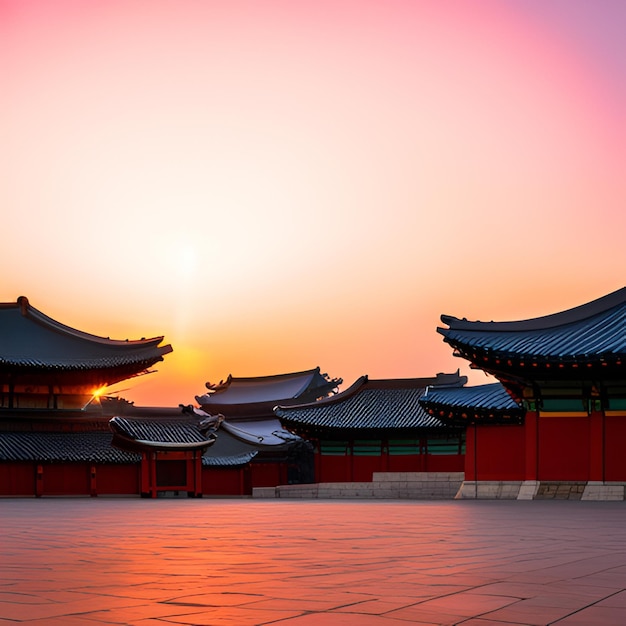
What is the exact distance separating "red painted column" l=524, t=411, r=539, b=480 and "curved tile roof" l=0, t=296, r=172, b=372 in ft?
83.9

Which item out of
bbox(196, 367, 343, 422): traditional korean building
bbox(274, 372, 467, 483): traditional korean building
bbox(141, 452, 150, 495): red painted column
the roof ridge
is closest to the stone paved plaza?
the roof ridge

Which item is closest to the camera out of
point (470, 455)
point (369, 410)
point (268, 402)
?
point (470, 455)

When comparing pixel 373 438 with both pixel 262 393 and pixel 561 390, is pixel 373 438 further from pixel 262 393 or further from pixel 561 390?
pixel 262 393

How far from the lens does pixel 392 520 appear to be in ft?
52.3

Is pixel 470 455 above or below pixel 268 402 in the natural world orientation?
below

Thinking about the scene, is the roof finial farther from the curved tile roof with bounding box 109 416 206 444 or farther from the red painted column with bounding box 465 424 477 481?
the red painted column with bounding box 465 424 477 481

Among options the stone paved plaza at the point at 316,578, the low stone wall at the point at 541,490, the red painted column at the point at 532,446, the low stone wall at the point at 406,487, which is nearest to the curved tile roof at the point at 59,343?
the low stone wall at the point at 406,487

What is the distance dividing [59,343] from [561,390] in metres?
30.3

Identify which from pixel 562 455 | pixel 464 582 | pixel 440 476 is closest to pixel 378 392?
pixel 440 476

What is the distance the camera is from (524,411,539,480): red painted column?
1190 inches

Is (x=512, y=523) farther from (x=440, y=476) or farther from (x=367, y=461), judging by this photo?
(x=367, y=461)

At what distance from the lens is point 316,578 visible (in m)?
6.74

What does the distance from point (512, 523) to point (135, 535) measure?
6.06 metres

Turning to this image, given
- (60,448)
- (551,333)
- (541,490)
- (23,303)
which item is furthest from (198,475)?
(541,490)
